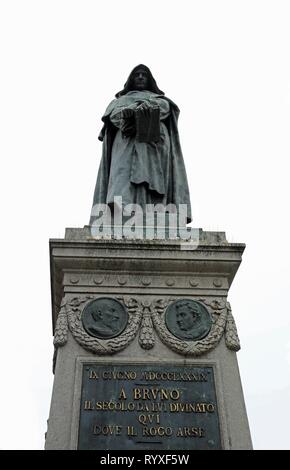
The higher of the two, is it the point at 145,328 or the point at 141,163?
the point at 141,163

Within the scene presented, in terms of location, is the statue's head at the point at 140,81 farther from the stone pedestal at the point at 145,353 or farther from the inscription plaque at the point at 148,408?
the inscription plaque at the point at 148,408

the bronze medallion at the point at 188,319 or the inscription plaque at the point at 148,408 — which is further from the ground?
the bronze medallion at the point at 188,319

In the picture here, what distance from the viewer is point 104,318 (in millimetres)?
6730

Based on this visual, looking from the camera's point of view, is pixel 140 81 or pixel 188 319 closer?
pixel 188 319

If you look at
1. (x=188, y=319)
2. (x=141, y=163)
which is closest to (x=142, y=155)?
(x=141, y=163)

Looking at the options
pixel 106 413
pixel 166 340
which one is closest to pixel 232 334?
pixel 166 340

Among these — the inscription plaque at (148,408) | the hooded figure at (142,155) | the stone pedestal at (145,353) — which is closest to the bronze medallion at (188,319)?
the stone pedestal at (145,353)

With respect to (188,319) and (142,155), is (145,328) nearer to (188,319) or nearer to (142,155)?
(188,319)

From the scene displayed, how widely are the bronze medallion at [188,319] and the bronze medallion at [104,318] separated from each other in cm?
57

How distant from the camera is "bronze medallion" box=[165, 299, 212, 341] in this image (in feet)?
22.0

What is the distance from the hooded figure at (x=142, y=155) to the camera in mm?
8961

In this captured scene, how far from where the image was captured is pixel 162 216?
8438mm

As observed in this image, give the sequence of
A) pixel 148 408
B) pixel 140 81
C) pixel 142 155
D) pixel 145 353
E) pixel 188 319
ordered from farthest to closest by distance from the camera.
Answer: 1. pixel 140 81
2. pixel 142 155
3. pixel 188 319
4. pixel 145 353
5. pixel 148 408

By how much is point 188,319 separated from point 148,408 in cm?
125
